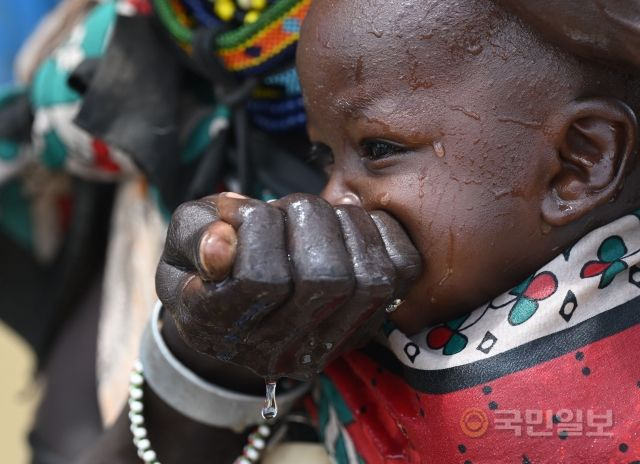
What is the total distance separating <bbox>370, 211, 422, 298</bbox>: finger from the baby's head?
2 cm

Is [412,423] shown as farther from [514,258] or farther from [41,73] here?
[41,73]

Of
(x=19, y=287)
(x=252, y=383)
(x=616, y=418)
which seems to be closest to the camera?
(x=616, y=418)

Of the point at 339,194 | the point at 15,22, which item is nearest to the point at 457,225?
the point at 339,194

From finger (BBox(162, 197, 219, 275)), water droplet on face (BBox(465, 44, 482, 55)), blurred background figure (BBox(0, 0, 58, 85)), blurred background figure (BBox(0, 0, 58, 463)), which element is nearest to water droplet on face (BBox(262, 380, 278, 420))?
finger (BBox(162, 197, 219, 275))

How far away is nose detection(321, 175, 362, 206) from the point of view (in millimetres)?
935

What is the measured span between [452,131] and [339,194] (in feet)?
0.45

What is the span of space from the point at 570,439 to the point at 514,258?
0.17 meters

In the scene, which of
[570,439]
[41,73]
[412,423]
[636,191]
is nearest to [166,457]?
[412,423]

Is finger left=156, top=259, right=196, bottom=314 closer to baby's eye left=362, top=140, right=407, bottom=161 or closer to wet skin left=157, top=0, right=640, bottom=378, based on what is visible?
wet skin left=157, top=0, right=640, bottom=378

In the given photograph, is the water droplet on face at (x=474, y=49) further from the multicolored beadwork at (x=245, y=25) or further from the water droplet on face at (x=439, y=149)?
the multicolored beadwork at (x=245, y=25)

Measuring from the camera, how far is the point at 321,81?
3.06 ft

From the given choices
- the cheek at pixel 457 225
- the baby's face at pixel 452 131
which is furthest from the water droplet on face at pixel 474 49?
the cheek at pixel 457 225

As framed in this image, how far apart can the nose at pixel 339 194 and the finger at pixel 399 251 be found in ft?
0.17

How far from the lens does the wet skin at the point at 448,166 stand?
0.84 meters
